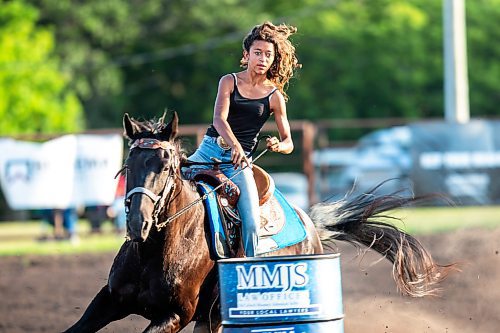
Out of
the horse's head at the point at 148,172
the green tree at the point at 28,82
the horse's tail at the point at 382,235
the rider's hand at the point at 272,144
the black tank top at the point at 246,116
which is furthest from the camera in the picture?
the green tree at the point at 28,82

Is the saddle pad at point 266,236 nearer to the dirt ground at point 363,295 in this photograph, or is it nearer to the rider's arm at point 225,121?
the rider's arm at point 225,121

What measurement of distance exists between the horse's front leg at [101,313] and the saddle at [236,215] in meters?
0.65

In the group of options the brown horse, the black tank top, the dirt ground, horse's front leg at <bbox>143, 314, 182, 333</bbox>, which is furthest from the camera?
the dirt ground

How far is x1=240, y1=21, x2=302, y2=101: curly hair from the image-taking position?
245 inches

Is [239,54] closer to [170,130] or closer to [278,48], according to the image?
[278,48]

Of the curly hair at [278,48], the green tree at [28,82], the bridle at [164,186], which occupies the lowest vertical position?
the bridle at [164,186]

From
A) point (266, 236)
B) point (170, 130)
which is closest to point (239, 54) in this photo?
point (266, 236)

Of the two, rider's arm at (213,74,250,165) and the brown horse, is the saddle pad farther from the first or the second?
rider's arm at (213,74,250,165)

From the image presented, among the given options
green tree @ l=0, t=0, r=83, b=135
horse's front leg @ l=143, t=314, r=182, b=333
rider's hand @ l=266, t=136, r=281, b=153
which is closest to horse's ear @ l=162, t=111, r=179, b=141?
rider's hand @ l=266, t=136, r=281, b=153

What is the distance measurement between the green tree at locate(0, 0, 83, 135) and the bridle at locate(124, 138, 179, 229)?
26778 millimetres

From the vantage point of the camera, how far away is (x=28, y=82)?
33.8 m

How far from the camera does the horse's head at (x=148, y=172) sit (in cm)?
543

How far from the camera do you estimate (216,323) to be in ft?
20.5

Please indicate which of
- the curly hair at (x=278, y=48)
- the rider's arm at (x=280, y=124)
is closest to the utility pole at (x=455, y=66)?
the curly hair at (x=278, y=48)
